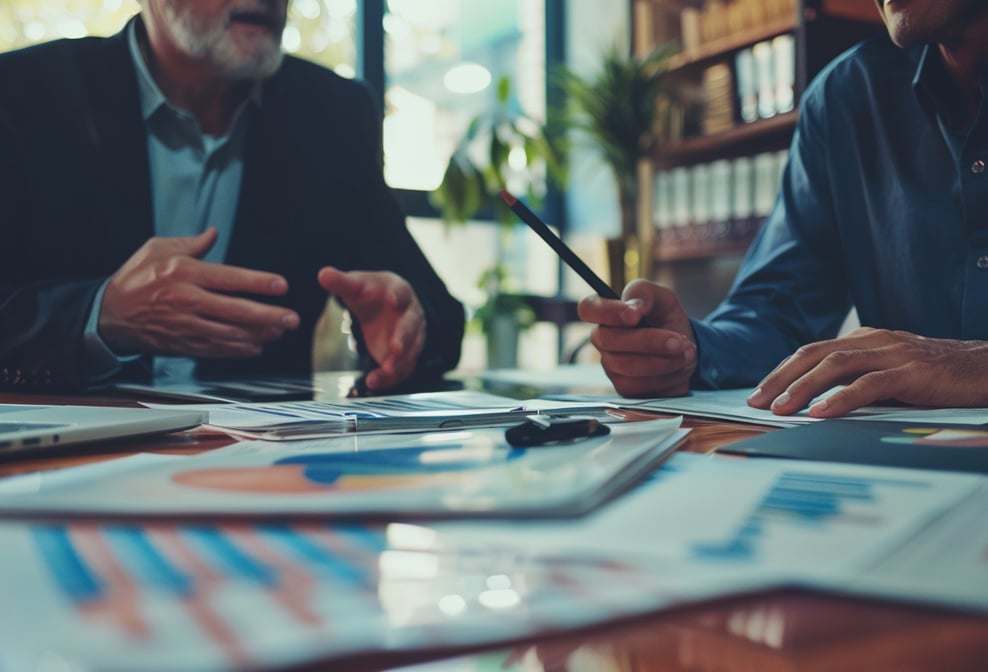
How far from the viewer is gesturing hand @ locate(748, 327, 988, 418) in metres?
0.71

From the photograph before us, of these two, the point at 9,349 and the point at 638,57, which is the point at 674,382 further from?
the point at 638,57

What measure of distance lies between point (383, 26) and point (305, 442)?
3.37 m

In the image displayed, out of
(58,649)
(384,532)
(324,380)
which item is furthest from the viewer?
(324,380)

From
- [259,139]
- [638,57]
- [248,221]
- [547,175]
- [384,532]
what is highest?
[638,57]

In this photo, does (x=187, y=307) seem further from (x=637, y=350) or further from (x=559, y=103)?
(x=559, y=103)

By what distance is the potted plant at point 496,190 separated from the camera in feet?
11.1

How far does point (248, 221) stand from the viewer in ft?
4.92

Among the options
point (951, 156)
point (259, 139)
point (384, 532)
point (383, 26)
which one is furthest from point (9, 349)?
point (383, 26)

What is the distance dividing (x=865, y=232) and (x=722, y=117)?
2.10m

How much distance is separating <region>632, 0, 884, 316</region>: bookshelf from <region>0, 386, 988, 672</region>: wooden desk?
9.36 feet

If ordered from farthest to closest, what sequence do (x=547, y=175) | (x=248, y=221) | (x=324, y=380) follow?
1. (x=547, y=175)
2. (x=248, y=221)
3. (x=324, y=380)

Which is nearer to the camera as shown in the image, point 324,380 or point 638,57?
point 324,380

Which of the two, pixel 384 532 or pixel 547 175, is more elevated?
pixel 547 175

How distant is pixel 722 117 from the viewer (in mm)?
3289
